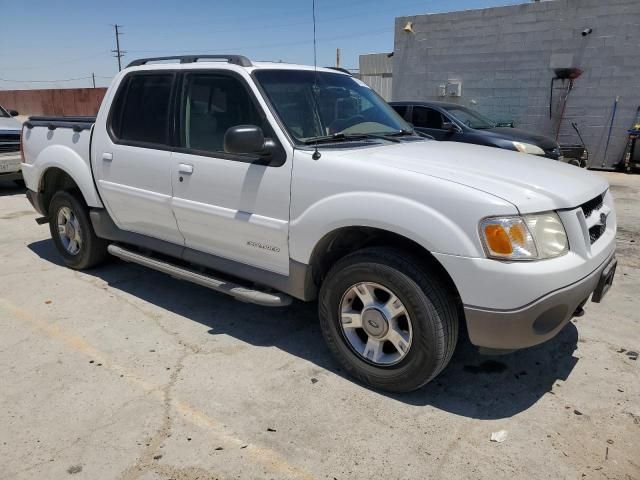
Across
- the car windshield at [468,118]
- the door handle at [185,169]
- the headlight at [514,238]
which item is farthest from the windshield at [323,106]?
the car windshield at [468,118]

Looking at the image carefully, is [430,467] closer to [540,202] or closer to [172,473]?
[172,473]

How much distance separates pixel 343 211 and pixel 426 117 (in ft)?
25.9

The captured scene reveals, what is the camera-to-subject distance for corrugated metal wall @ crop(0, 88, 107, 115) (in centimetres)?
3070

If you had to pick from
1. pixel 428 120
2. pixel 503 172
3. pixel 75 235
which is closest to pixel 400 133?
pixel 503 172

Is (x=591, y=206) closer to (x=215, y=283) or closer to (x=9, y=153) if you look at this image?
(x=215, y=283)

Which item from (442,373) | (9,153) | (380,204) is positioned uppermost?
(380,204)

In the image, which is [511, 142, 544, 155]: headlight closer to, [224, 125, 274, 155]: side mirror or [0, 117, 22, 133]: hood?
[224, 125, 274, 155]: side mirror

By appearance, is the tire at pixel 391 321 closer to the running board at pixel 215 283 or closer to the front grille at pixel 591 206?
the running board at pixel 215 283

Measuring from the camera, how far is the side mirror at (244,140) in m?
3.11

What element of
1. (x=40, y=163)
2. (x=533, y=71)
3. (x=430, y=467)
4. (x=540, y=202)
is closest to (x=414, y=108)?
(x=533, y=71)

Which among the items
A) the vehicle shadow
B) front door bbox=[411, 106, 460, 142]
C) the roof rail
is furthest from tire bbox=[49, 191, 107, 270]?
front door bbox=[411, 106, 460, 142]

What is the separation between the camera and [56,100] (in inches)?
1328

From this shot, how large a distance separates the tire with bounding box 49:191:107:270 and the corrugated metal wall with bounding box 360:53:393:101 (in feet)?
49.2

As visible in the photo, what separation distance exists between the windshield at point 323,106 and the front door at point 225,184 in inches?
7.2
